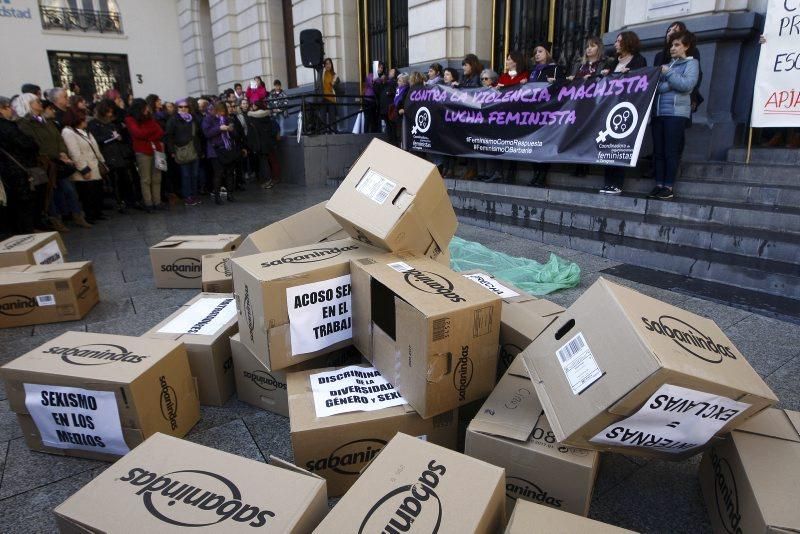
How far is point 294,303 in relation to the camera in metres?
2.13

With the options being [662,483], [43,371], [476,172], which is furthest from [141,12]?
[662,483]

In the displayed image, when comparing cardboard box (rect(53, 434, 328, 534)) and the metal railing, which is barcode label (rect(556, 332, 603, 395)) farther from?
the metal railing

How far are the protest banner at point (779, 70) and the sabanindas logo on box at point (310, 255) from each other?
15.6 ft

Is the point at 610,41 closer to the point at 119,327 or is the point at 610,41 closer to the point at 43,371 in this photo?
the point at 119,327

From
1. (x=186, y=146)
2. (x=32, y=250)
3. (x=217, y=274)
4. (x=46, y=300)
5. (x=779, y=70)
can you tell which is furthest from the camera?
(x=186, y=146)

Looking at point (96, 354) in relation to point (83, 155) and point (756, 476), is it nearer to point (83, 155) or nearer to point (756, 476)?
point (756, 476)

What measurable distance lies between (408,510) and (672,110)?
4.99 meters

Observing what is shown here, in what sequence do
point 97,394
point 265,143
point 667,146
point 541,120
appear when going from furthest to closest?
point 265,143
point 541,120
point 667,146
point 97,394

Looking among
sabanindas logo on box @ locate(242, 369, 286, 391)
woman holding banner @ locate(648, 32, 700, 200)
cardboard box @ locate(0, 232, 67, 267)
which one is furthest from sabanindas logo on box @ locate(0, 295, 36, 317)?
woman holding banner @ locate(648, 32, 700, 200)

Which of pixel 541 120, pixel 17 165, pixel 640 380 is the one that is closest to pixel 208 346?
pixel 640 380

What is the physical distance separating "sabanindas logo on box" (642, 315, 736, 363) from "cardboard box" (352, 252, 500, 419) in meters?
0.59

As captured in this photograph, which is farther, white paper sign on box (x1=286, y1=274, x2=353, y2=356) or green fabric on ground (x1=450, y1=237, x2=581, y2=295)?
green fabric on ground (x1=450, y1=237, x2=581, y2=295)

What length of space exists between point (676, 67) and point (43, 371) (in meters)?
5.53

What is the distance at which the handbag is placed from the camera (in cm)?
770
